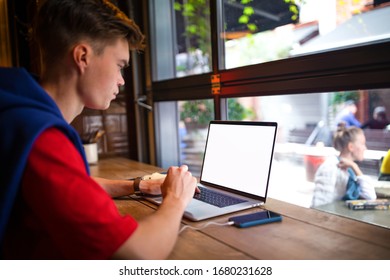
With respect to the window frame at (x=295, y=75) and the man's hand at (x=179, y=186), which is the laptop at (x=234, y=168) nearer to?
the man's hand at (x=179, y=186)

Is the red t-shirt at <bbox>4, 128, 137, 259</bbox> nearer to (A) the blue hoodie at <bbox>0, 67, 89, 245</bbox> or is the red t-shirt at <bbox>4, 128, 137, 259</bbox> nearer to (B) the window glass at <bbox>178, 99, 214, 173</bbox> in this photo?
(A) the blue hoodie at <bbox>0, 67, 89, 245</bbox>

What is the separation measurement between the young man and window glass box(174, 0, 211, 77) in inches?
55.7

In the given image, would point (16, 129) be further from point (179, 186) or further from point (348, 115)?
point (348, 115)

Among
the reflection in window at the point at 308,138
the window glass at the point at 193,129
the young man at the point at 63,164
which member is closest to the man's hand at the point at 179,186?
the young man at the point at 63,164

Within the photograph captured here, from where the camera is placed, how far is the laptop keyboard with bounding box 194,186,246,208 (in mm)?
1090

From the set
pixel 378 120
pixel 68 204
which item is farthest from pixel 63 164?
pixel 378 120

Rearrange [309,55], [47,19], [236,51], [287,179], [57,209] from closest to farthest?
[57,209], [47,19], [309,55], [236,51], [287,179]

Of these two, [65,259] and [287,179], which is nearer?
[65,259]

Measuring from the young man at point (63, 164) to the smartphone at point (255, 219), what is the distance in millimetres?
165

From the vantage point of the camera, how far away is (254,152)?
1.13m

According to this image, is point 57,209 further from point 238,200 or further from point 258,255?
point 238,200

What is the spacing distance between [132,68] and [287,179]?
5.43 feet
